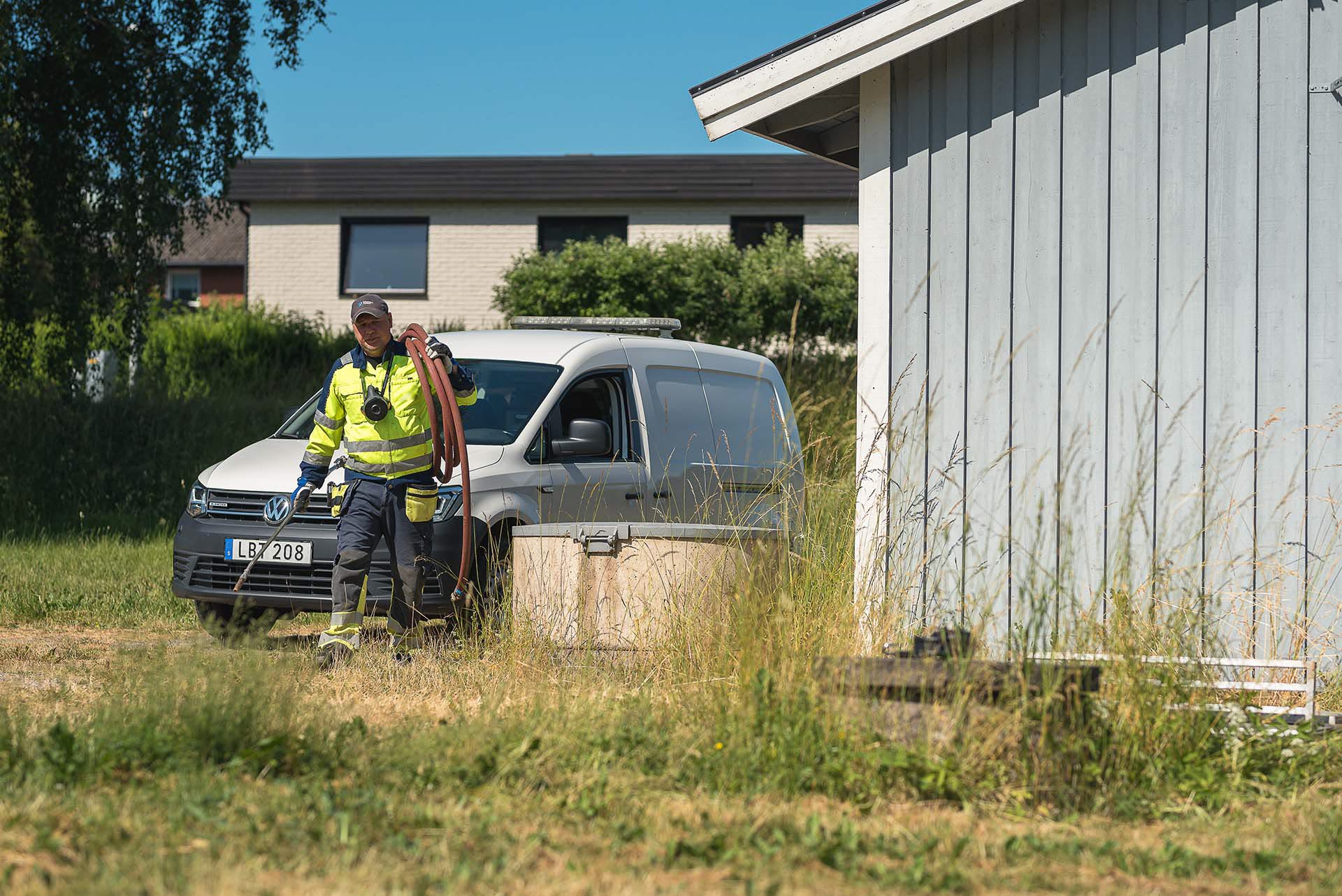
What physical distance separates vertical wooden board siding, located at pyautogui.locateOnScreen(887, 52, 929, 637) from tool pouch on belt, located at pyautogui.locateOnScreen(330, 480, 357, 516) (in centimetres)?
288

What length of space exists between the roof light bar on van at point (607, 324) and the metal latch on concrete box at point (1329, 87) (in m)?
4.66

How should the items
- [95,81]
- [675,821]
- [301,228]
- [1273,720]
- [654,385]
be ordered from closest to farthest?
[675,821]
[1273,720]
[654,385]
[95,81]
[301,228]

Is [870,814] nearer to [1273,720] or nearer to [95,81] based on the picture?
[1273,720]

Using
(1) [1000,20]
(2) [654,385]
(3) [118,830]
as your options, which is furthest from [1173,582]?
(3) [118,830]

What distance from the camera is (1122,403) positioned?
263 inches

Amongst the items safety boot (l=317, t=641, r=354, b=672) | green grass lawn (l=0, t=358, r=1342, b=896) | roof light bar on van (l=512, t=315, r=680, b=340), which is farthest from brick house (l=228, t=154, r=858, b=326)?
green grass lawn (l=0, t=358, r=1342, b=896)

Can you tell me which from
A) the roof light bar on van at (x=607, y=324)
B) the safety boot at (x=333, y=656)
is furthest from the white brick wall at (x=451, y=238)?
the safety boot at (x=333, y=656)

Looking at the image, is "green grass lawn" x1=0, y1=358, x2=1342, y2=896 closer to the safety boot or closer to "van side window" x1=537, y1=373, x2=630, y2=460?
the safety boot

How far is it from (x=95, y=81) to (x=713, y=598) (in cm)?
1101

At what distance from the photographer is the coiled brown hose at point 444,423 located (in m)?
7.40

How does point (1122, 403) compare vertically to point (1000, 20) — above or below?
below

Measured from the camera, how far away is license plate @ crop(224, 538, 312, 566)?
7.88 meters

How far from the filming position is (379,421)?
747cm

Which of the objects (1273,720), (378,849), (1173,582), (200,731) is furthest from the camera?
(1173,582)
